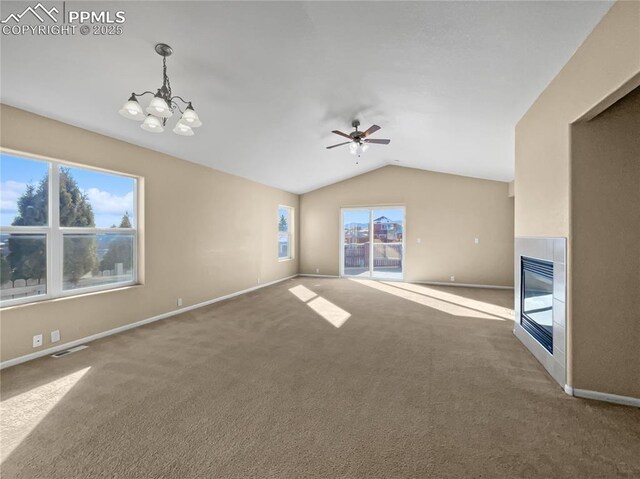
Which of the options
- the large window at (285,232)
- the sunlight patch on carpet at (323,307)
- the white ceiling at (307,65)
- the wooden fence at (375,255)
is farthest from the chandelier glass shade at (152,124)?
the wooden fence at (375,255)

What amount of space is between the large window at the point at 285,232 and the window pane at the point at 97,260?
13.8 ft

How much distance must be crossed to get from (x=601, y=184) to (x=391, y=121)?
268cm

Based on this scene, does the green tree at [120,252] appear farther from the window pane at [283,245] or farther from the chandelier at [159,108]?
the window pane at [283,245]

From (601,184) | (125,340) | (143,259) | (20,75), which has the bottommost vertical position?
(125,340)

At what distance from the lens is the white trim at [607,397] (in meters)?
2.15

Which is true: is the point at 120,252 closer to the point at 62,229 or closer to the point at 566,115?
the point at 62,229

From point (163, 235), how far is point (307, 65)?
10.8ft

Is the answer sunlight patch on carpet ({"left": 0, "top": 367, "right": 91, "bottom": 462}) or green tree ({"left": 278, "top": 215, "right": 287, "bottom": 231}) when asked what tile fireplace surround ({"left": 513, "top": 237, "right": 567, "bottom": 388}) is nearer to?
sunlight patch on carpet ({"left": 0, "top": 367, "right": 91, "bottom": 462})

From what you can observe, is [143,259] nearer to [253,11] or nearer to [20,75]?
[20,75]

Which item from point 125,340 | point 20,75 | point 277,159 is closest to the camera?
point 20,75

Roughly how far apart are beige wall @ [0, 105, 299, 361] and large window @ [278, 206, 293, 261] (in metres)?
0.72

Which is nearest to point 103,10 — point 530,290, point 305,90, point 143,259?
point 305,90

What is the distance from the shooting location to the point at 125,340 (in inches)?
136

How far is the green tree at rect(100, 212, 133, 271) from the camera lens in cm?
378
